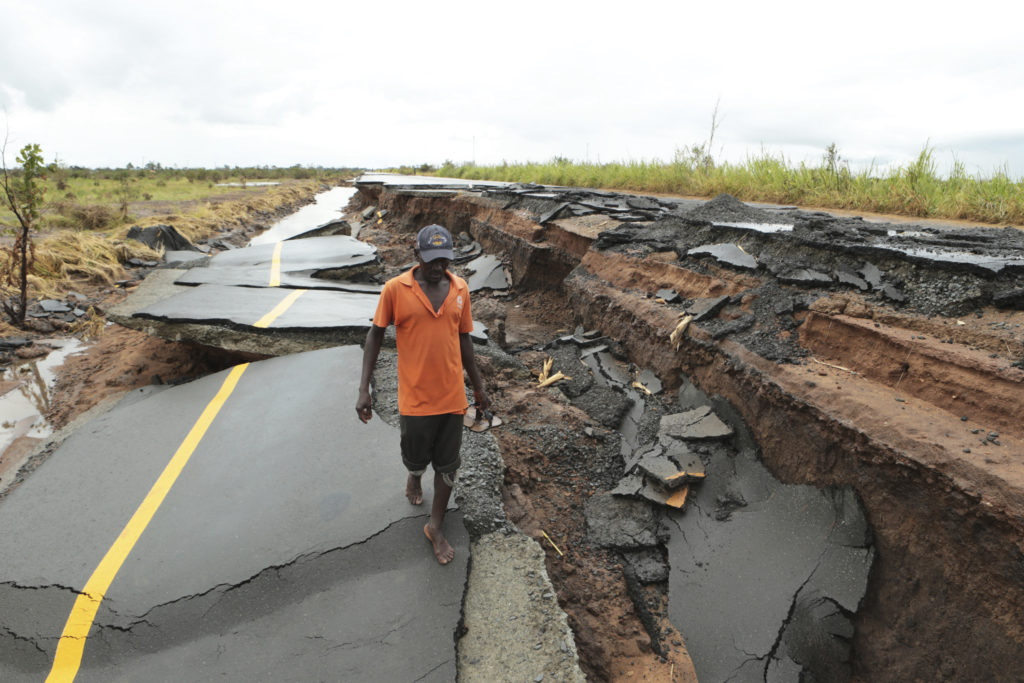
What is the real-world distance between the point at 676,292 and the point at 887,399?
249 cm

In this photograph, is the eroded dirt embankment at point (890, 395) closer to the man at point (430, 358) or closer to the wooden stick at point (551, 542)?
the wooden stick at point (551, 542)

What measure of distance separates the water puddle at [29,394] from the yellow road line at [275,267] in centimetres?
288

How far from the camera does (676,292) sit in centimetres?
522

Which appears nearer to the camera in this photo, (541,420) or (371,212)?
(541,420)

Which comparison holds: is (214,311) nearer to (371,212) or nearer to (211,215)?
(371,212)

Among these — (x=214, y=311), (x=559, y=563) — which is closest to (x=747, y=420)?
(x=559, y=563)

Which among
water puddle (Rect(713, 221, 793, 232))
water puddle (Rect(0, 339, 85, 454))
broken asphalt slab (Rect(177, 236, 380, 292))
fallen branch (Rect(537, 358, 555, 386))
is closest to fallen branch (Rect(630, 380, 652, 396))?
fallen branch (Rect(537, 358, 555, 386))

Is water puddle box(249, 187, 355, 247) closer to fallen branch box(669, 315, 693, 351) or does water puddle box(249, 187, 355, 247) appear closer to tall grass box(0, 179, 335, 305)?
tall grass box(0, 179, 335, 305)

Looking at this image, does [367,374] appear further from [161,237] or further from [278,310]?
[161,237]

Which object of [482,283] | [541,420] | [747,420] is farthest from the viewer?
[482,283]

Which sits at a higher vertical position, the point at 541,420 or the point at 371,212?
the point at 371,212

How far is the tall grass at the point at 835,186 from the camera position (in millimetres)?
7008

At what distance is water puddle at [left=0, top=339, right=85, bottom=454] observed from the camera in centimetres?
518

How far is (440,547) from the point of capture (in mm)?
2842
